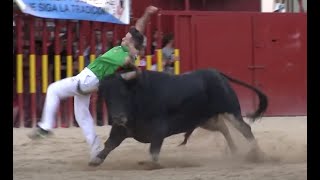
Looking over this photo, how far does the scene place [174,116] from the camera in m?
7.51

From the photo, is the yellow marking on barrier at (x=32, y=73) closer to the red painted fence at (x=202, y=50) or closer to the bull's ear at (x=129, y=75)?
the red painted fence at (x=202, y=50)

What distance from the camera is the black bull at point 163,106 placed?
23.4ft

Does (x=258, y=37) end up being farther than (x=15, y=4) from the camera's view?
Yes

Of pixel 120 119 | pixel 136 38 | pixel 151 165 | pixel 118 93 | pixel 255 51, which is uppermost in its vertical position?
pixel 136 38

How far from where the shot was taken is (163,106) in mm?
7398

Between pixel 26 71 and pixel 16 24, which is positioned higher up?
pixel 16 24

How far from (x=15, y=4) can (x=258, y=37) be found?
15.0 ft

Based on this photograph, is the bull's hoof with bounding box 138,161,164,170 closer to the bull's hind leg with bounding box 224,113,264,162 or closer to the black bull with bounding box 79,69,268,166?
the black bull with bounding box 79,69,268,166

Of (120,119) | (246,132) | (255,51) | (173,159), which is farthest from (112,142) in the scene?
(255,51)

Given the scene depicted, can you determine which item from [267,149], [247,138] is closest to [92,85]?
[247,138]

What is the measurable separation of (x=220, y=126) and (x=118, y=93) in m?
1.53

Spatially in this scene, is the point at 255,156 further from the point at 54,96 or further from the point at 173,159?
the point at 54,96
